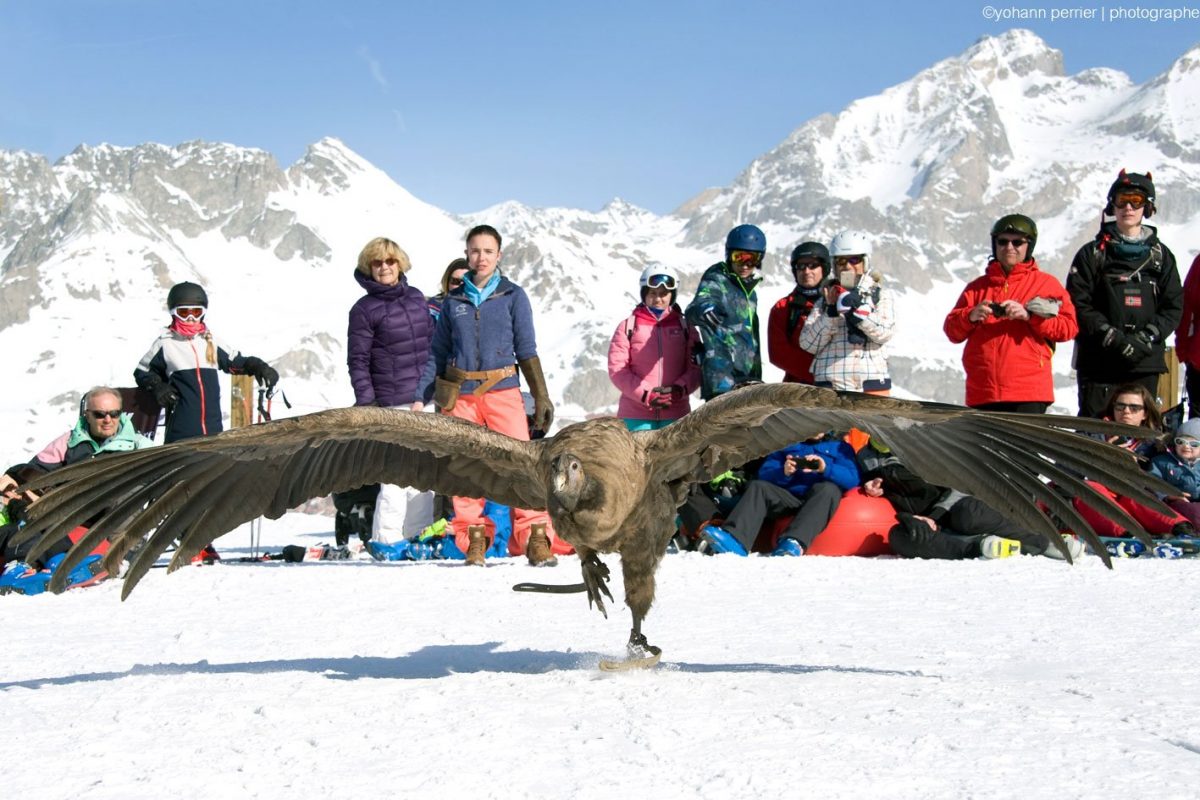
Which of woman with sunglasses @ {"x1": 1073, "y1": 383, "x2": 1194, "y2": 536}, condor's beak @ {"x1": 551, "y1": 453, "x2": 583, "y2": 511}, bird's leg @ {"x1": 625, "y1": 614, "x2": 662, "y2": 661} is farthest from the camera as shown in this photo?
woman with sunglasses @ {"x1": 1073, "y1": 383, "x2": 1194, "y2": 536}

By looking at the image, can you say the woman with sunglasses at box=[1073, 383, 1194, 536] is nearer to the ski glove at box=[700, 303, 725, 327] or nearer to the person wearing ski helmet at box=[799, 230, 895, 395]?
the person wearing ski helmet at box=[799, 230, 895, 395]

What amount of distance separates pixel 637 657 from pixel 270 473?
184 cm

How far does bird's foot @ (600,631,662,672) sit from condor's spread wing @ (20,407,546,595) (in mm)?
743

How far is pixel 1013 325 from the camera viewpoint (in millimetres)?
8297

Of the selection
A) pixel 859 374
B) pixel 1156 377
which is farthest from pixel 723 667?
pixel 1156 377

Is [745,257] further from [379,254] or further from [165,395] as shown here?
[165,395]

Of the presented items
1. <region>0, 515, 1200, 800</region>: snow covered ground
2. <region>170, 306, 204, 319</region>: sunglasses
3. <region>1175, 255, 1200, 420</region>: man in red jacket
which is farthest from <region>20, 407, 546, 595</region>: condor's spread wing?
Result: <region>1175, 255, 1200, 420</region>: man in red jacket

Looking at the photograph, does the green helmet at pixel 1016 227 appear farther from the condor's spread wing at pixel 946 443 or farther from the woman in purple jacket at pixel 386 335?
the woman in purple jacket at pixel 386 335

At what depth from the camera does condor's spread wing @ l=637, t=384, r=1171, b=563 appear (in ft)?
13.8

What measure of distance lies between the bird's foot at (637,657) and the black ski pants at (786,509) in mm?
3584

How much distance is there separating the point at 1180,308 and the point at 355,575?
6.37 meters

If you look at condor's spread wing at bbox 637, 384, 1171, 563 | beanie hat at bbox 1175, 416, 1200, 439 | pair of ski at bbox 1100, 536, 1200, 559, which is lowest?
pair of ski at bbox 1100, 536, 1200, 559

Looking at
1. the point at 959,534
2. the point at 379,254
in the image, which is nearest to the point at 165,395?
the point at 379,254

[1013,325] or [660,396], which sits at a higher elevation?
[1013,325]
